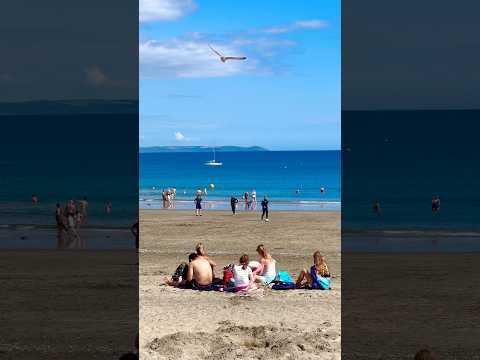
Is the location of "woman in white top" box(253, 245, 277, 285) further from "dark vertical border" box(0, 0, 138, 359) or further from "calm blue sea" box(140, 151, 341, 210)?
"calm blue sea" box(140, 151, 341, 210)

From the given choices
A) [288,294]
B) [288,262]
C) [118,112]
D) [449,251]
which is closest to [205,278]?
[288,294]

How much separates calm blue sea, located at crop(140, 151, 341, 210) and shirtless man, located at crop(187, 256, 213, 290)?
23.2 metres

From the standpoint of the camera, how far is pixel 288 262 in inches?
627

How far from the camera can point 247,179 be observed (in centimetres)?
6700

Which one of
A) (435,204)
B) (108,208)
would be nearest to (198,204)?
(108,208)

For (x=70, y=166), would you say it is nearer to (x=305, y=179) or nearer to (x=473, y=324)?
(x=305, y=179)

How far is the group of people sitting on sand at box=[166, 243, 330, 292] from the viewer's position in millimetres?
10891

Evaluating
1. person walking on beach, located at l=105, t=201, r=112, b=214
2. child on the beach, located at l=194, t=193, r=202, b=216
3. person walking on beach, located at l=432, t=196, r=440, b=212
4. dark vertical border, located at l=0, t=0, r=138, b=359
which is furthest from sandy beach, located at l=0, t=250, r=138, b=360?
person walking on beach, located at l=432, t=196, r=440, b=212

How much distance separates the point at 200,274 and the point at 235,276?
1.61 feet

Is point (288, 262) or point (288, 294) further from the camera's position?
point (288, 262)

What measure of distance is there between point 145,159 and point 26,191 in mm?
45417

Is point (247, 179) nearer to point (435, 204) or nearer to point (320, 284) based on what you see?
point (435, 204)

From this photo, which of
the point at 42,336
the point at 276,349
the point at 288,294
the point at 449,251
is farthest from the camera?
the point at 449,251

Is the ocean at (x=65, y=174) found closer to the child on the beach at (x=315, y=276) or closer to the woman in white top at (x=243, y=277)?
the woman in white top at (x=243, y=277)
